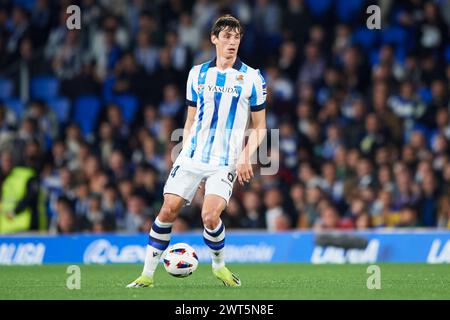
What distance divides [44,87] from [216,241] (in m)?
10.5

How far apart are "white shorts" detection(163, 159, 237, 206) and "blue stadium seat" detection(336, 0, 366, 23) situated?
9871 millimetres

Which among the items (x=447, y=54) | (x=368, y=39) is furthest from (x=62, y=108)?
(x=447, y=54)

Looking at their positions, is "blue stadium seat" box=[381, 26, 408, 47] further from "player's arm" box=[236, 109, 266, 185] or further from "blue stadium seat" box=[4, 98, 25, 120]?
"player's arm" box=[236, 109, 266, 185]

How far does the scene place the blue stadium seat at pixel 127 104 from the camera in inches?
759

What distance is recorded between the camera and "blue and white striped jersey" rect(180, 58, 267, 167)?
33.5 feet

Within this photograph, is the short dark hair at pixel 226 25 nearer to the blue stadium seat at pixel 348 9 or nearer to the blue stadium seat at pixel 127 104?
the blue stadium seat at pixel 127 104

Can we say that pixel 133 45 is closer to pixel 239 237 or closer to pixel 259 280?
pixel 239 237

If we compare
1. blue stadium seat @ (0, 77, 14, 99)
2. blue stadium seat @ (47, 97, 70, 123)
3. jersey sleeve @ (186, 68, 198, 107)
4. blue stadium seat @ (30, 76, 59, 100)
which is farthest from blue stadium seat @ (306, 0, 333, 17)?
jersey sleeve @ (186, 68, 198, 107)

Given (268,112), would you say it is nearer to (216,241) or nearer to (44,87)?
(44,87)

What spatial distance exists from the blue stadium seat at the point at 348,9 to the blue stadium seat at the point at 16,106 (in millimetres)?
5972

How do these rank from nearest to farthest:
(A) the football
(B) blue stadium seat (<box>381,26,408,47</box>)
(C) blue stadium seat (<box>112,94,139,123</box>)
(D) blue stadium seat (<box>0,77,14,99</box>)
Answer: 1. (A) the football
2. (B) blue stadium seat (<box>381,26,408,47</box>)
3. (C) blue stadium seat (<box>112,94,139,123</box>)
4. (D) blue stadium seat (<box>0,77,14,99</box>)

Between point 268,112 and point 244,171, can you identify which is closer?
point 244,171

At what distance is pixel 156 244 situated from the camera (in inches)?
399

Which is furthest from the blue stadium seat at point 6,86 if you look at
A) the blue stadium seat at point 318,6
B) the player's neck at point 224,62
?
the player's neck at point 224,62
